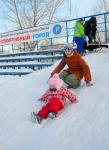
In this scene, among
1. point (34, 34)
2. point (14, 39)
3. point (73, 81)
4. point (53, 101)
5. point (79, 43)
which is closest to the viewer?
point (53, 101)

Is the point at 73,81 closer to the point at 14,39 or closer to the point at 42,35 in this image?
the point at 42,35

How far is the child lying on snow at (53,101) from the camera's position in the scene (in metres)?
5.92

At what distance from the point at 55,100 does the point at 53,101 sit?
2.3 inches

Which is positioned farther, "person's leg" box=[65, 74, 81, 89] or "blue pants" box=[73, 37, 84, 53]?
"blue pants" box=[73, 37, 84, 53]

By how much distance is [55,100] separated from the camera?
6.11 m

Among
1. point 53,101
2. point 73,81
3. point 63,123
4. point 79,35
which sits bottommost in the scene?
point 63,123

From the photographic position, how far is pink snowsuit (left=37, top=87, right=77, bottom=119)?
5945mm

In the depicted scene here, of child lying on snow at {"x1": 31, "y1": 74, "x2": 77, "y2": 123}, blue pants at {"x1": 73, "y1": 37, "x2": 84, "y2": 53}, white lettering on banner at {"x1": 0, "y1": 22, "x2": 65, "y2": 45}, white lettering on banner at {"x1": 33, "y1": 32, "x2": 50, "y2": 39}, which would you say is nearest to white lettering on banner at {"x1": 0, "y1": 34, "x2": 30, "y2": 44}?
white lettering on banner at {"x1": 0, "y1": 22, "x2": 65, "y2": 45}

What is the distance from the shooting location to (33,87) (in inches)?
328

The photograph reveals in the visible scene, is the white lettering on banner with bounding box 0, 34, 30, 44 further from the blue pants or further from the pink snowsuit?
the pink snowsuit

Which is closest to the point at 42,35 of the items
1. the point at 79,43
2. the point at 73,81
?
the point at 79,43

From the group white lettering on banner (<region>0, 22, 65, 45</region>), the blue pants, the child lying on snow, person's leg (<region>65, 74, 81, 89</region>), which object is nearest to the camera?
the child lying on snow

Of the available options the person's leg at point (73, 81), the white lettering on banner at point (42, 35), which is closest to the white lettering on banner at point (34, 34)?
the white lettering on banner at point (42, 35)

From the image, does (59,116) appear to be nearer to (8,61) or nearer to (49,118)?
(49,118)
